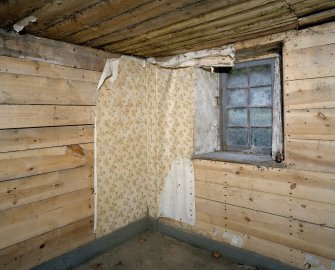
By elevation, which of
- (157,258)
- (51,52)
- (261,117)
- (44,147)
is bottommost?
(157,258)

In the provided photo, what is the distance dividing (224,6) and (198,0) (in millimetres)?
223

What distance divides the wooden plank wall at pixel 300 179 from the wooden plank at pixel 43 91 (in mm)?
1844

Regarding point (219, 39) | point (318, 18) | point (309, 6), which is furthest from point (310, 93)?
point (219, 39)

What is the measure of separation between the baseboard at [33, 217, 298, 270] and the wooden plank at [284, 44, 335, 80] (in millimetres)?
1843

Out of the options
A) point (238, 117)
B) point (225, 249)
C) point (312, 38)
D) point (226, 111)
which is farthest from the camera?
point (226, 111)

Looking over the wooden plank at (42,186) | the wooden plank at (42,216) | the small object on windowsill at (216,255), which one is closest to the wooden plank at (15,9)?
the wooden plank at (42,186)

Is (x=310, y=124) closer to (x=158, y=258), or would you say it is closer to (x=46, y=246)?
(x=158, y=258)

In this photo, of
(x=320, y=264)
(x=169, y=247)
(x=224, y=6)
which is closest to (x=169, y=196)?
(x=169, y=247)

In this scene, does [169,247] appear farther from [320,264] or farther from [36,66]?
[36,66]

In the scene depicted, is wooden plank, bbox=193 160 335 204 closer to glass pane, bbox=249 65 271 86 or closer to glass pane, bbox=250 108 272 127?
glass pane, bbox=250 108 272 127

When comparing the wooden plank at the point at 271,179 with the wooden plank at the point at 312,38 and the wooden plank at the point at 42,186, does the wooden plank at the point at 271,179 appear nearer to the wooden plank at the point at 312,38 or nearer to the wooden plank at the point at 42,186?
the wooden plank at the point at 312,38

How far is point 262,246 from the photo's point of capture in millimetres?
2738

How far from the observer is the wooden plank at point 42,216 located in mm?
2357

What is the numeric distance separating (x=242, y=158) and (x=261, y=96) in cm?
82
